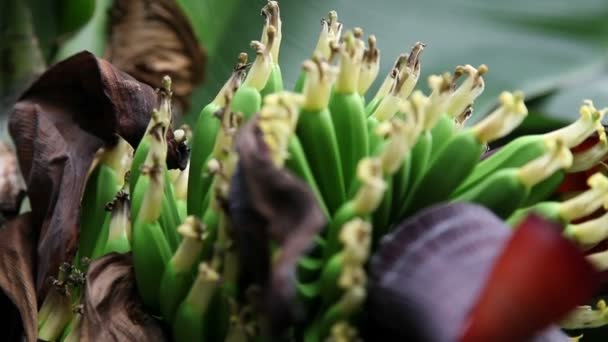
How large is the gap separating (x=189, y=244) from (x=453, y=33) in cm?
95

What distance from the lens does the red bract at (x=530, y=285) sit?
55 centimetres

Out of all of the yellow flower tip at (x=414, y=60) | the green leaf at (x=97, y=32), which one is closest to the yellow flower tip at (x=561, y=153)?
the yellow flower tip at (x=414, y=60)

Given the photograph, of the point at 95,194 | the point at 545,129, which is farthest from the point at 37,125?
the point at 545,129

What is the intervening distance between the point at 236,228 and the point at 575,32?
1176 millimetres

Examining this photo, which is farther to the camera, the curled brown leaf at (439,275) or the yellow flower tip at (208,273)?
the yellow flower tip at (208,273)

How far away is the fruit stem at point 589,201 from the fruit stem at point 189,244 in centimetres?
31

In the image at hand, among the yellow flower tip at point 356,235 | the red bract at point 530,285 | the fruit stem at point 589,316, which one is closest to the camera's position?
the red bract at point 530,285

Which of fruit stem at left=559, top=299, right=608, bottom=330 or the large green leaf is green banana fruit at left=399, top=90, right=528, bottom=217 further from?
the large green leaf

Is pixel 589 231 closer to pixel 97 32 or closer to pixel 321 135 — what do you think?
pixel 321 135

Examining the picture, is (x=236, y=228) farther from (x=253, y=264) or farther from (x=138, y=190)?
(x=138, y=190)

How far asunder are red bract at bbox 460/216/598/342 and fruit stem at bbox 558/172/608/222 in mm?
236

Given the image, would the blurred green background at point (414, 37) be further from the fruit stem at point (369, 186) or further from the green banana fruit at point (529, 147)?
the fruit stem at point (369, 186)

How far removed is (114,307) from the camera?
2.65 feet

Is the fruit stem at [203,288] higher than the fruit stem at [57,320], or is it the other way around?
the fruit stem at [203,288]
